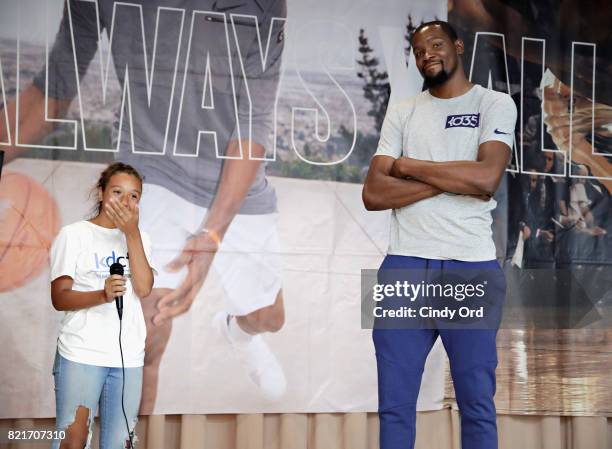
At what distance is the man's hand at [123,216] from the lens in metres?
2.35

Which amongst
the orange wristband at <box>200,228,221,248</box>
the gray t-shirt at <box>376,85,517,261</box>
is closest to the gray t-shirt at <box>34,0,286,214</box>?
the orange wristband at <box>200,228,221,248</box>

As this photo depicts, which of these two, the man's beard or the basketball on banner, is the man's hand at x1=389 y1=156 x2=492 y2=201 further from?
the basketball on banner

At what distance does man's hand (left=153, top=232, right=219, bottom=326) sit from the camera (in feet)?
10.5

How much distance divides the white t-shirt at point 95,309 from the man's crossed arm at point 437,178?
85 cm

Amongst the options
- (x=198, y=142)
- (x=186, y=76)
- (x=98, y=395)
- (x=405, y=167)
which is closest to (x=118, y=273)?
(x=98, y=395)

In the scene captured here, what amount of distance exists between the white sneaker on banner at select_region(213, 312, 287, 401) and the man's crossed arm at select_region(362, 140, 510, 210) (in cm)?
122

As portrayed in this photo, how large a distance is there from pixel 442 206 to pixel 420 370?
1.55ft

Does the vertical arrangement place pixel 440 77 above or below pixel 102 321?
above

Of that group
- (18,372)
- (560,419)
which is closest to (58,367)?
(18,372)

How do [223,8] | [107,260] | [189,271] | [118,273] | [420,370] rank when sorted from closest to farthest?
[420,370] < [118,273] < [107,260] < [189,271] < [223,8]

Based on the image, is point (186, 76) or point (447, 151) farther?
point (186, 76)

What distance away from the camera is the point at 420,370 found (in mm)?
2141

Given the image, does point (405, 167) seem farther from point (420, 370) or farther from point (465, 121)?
point (420, 370)

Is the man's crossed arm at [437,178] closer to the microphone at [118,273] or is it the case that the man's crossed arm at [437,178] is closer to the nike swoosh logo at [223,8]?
the microphone at [118,273]
